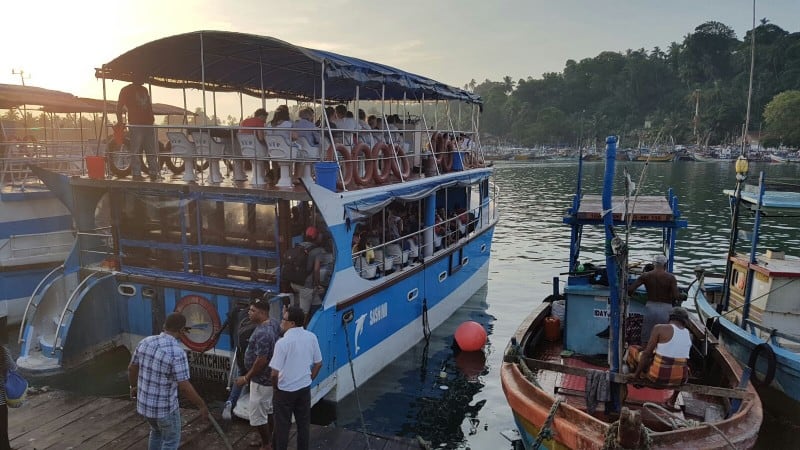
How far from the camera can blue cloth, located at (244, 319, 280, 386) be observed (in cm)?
610

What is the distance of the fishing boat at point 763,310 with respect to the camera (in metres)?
8.88

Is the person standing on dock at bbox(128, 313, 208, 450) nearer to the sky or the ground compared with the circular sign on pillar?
nearer to the sky

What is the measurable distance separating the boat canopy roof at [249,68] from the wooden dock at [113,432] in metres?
5.26

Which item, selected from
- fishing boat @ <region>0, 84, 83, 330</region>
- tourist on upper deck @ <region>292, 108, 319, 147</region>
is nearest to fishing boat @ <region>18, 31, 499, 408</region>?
tourist on upper deck @ <region>292, 108, 319, 147</region>

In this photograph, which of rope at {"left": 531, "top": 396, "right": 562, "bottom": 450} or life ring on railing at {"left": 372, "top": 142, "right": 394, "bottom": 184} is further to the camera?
life ring on railing at {"left": 372, "top": 142, "right": 394, "bottom": 184}

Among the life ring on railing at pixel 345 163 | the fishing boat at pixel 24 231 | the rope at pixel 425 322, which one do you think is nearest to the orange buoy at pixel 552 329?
the rope at pixel 425 322

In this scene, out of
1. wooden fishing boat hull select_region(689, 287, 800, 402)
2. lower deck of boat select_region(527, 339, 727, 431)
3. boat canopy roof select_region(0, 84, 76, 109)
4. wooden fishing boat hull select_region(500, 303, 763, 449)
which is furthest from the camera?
boat canopy roof select_region(0, 84, 76, 109)

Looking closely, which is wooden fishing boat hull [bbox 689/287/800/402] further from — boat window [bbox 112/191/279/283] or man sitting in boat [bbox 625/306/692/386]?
boat window [bbox 112/191/279/283]

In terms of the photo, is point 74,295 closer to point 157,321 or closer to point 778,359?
point 157,321

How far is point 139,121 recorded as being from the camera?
1112 cm

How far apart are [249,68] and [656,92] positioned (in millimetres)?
140108

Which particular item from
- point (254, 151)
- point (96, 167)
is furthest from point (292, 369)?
point (96, 167)

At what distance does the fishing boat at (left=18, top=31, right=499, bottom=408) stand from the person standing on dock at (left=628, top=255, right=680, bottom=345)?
14.6 ft

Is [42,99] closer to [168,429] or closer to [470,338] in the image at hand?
[470,338]
